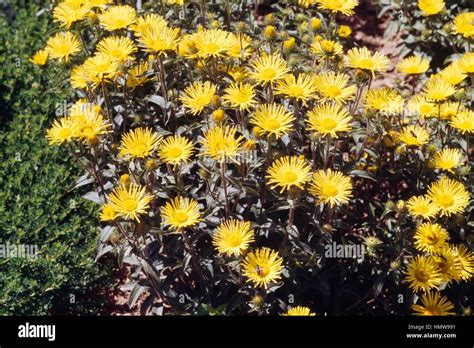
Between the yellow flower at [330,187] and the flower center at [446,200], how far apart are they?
583mm

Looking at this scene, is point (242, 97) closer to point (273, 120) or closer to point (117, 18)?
point (273, 120)

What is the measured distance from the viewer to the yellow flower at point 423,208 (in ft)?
11.5

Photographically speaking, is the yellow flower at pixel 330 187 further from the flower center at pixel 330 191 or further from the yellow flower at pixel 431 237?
the yellow flower at pixel 431 237

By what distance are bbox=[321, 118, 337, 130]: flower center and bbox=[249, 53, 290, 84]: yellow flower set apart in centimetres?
38

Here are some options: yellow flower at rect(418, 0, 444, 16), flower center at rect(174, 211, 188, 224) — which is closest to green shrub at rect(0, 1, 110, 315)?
flower center at rect(174, 211, 188, 224)

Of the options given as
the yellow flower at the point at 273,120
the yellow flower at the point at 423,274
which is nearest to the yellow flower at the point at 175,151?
the yellow flower at the point at 273,120

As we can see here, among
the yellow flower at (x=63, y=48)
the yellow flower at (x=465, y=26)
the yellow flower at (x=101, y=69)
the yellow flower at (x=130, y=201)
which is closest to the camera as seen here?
the yellow flower at (x=130, y=201)

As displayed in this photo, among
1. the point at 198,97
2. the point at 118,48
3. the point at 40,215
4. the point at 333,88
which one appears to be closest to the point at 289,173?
the point at 333,88

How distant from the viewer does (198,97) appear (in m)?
3.65

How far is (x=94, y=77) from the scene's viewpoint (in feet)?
12.2

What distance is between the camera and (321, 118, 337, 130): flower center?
3502 millimetres

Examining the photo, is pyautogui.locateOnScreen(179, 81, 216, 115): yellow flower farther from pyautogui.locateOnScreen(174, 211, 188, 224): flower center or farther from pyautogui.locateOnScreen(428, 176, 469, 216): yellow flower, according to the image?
pyautogui.locateOnScreen(428, 176, 469, 216): yellow flower

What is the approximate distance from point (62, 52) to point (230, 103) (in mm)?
1187

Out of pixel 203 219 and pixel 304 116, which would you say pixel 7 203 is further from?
pixel 304 116
